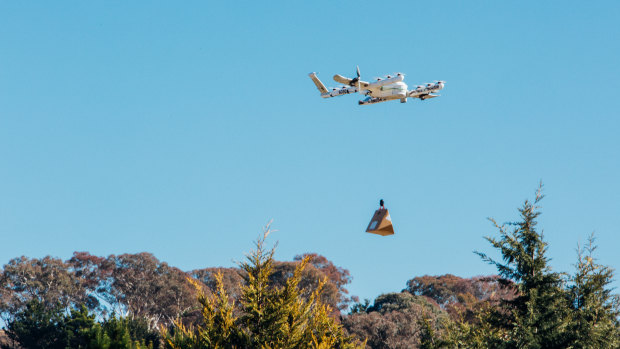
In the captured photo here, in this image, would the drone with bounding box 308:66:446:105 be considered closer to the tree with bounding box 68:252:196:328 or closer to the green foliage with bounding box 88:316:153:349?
the green foliage with bounding box 88:316:153:349

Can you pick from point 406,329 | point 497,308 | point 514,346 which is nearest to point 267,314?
point 514,346

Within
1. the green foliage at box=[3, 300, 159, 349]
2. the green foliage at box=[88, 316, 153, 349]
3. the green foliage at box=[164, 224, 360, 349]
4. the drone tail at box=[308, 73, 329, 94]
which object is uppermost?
the drone tail at box=[308, 73, 329, 94]

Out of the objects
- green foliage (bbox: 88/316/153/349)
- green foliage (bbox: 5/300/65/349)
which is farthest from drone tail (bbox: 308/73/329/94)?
green foliage (bbox: 5/300/65/349)

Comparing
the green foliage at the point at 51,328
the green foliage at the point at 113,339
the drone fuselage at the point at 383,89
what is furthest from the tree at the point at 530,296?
the green foliage at the point at 51,328

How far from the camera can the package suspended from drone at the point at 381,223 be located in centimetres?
1550

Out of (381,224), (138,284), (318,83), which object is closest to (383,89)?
(318,83)

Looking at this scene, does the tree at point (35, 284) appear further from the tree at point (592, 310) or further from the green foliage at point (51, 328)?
the tree at point (592, 310)

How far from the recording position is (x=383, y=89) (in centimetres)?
4675

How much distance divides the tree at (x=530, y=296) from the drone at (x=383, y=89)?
24179mm

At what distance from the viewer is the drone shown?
4675cm

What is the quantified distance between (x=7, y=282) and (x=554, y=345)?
2774 inches

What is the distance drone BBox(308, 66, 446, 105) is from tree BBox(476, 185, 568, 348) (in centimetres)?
→ 2418

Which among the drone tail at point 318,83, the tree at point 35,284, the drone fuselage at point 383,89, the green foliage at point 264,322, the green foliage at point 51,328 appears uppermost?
the drone tail at point 318,83

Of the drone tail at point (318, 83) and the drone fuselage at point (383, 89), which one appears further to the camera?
the drone tail at point (318, 83)
